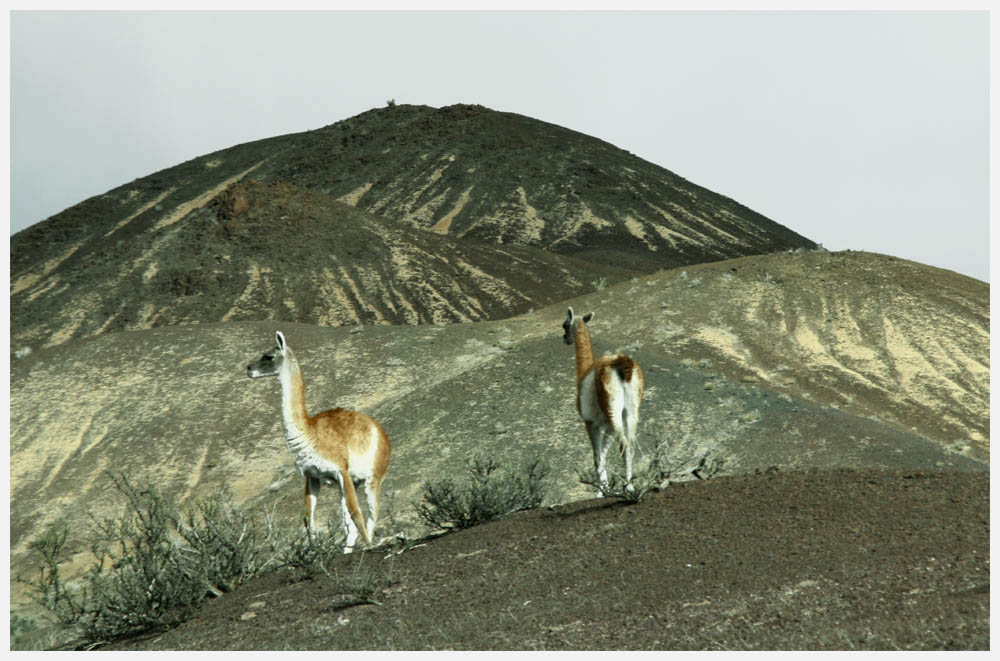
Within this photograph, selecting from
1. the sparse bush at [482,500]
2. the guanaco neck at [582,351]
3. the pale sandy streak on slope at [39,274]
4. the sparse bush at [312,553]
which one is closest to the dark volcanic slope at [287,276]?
the pale sandy streak on slope at [39,274]

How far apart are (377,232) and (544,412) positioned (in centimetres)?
4233

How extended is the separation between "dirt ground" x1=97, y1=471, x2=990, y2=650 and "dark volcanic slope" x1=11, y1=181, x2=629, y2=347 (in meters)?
42.3

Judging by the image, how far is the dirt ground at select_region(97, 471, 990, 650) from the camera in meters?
6.70

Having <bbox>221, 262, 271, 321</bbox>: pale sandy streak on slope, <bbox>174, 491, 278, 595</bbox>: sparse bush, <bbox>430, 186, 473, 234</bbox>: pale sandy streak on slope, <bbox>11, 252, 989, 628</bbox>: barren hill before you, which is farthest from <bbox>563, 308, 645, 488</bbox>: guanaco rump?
<bbox>430, 186, 473, 234</bbox>: pale sandy streak on slope

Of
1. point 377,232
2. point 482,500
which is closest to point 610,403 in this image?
point 482,500

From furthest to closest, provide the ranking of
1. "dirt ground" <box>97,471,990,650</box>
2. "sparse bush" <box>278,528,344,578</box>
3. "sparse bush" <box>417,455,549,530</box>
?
"sparse bush" <box>417,455,549,530</box> < "sparse bush" <box>278,528,344,578</box> < "dirt ground" <box>97,471,990,650</box>

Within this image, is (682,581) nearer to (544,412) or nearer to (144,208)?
(544,412)

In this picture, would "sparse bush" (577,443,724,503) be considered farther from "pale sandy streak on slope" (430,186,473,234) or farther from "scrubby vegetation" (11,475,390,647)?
"pale sandy streak on slope" (430,186,473,234)

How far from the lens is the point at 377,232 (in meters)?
62.5

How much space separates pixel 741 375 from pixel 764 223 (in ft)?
260

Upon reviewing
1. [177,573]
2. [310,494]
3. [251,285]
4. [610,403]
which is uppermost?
[251,285]

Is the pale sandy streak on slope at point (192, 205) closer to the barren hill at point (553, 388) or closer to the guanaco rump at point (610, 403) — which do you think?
the barren hill at point (553, 388)

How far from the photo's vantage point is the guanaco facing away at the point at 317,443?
1139cm

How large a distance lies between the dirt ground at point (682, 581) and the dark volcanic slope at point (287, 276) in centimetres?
4231
